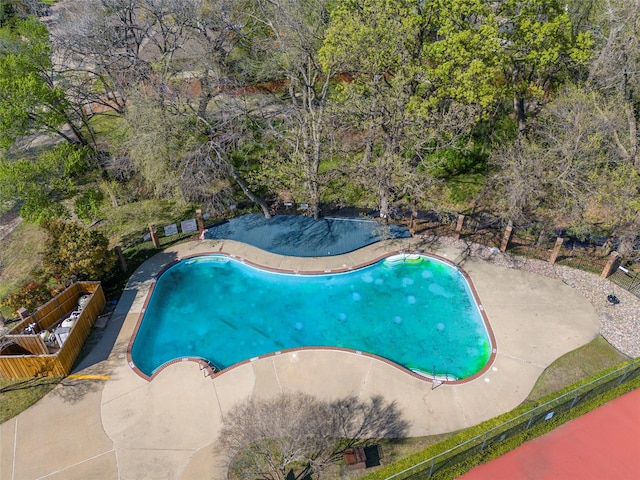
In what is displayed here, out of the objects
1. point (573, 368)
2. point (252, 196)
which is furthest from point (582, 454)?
point (252, 196)

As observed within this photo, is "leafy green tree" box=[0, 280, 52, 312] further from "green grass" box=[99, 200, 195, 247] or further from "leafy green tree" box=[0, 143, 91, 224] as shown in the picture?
"green grass" box=[99, 200, 195, 247]

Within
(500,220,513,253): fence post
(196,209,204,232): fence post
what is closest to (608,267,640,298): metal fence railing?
(500,220,513,253): fence post

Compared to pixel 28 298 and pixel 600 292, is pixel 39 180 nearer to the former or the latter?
pixel 28 298

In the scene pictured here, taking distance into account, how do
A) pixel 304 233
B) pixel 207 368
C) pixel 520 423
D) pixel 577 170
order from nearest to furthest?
pixel 520 423
pixel 207 368
pixel 577 170
pixel 304 233

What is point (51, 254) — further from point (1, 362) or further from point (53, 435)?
point (53, 435)

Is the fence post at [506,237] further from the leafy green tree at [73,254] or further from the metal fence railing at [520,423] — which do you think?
the leafy green tree at [73,254]

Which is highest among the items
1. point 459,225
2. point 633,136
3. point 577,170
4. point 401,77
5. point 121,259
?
point 401,77
